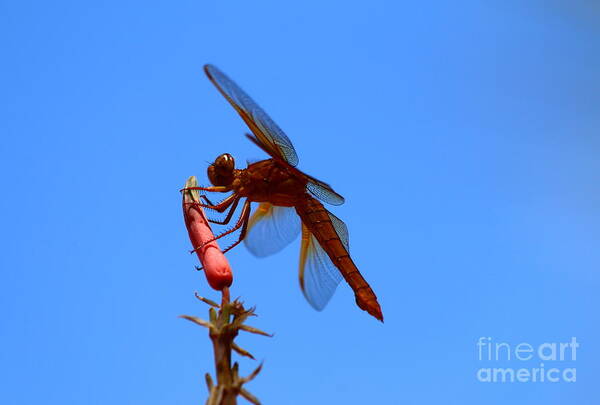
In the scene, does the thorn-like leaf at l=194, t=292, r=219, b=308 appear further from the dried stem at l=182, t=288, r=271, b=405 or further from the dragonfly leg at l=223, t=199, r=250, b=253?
the dragonfly leg at l=223, t=199, r=250, b=253

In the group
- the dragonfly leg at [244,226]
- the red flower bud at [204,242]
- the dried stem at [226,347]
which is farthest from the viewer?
the dragonfly leg at [244,226]

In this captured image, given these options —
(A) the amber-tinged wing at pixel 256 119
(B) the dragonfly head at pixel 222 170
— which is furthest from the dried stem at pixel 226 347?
(B) the dragonfly head at pixel 222 170

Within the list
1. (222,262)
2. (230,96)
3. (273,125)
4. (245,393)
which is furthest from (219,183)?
(245,393)

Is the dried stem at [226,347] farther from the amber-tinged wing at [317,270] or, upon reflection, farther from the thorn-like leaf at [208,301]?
the amber-tinged wing at [317,270]

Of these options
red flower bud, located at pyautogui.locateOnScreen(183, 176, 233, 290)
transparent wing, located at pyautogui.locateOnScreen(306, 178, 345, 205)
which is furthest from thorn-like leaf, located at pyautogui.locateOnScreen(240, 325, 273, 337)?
transparent wing, located at pyautogui.locateOnScreen(306, 178, 345, 205)

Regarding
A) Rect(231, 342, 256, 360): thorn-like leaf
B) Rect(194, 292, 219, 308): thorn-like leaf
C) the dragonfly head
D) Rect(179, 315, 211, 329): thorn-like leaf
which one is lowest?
Rect(231, 342, 256, 360): thorn-like leaf

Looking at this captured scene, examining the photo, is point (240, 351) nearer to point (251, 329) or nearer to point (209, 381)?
point (251, 329)
